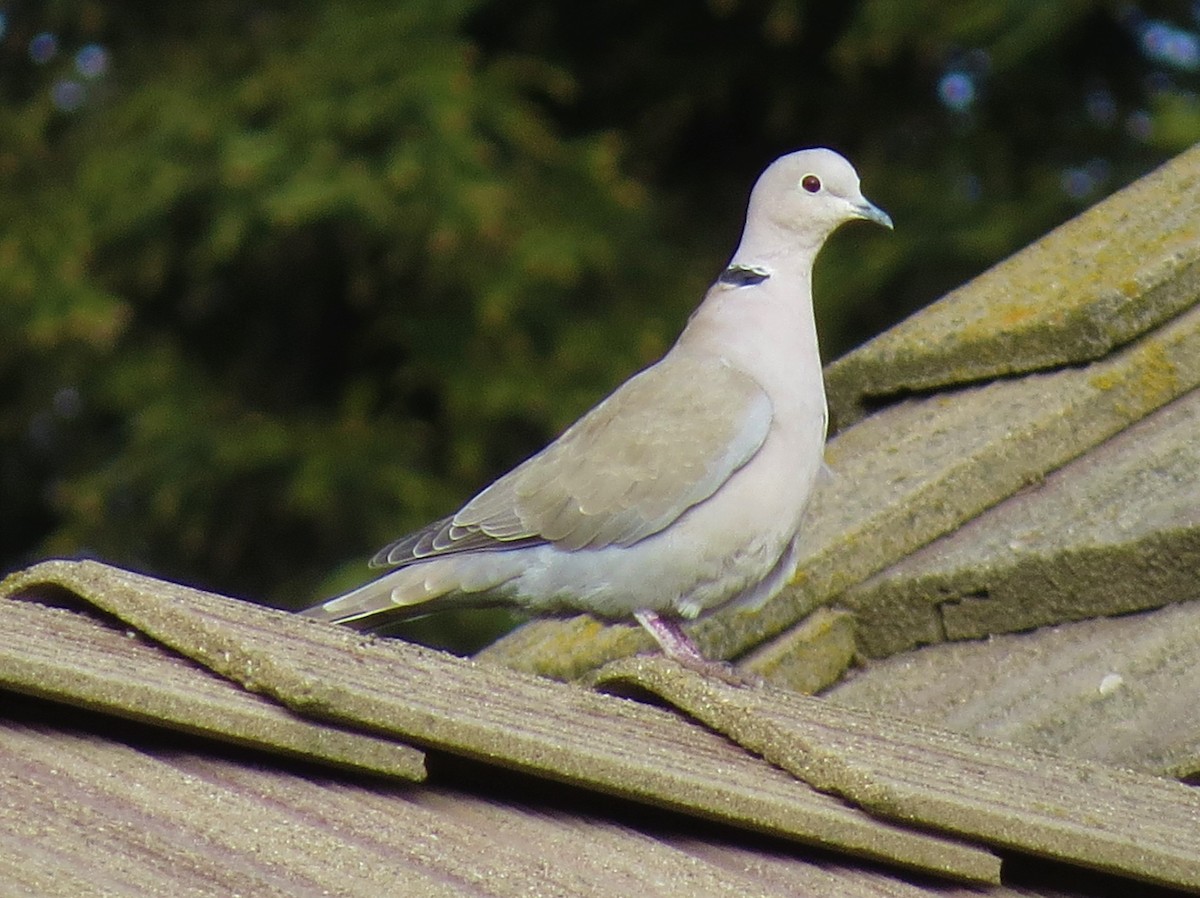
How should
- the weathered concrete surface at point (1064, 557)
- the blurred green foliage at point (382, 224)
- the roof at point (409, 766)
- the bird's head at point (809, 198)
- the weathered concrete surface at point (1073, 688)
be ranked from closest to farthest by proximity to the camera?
the roof at point (409, 766)
the weathered concrete surface at point (1073, 688)
the weathered concrete surface at point (1064, 557)
the bird's head at point (809, 198)
the blurred green foliage at point (382, 224)

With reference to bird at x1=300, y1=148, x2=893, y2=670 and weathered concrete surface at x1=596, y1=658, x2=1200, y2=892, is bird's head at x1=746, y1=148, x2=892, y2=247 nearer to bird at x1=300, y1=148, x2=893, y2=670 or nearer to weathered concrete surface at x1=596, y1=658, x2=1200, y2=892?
bird at x1=300, y1=148, x2=893, y2=670

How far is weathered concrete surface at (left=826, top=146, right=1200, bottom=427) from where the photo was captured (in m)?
3.02

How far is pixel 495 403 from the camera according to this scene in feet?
24.0

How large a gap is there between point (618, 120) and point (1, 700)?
300 inches

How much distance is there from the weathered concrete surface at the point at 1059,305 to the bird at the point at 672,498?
22cm

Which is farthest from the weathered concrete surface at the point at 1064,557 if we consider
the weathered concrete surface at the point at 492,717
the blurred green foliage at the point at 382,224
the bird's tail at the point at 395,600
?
the blurred green foliage at the point at 382,224

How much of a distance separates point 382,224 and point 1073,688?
5.03 m

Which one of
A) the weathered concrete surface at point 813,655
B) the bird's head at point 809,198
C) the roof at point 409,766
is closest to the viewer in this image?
the roof at point 409,766

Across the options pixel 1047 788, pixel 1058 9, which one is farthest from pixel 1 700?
pixel 1058 9

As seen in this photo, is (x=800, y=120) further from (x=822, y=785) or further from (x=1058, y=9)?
(x=822, y=785)

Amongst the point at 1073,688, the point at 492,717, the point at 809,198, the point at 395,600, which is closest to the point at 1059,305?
the point at 809,198

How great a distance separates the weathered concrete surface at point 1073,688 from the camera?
7.13ft

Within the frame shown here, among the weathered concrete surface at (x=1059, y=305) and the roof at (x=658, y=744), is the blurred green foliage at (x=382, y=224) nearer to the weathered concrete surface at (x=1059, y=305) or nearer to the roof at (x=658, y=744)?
the weathered concrete surface at (x=1059, y=305)

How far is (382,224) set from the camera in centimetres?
707
